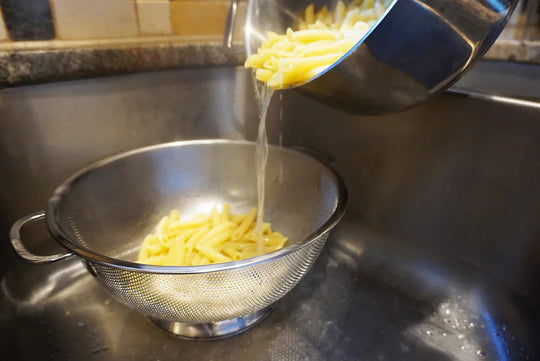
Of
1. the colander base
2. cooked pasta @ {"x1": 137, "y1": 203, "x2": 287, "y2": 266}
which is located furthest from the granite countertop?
the colander base

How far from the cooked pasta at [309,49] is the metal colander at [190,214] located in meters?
0.18

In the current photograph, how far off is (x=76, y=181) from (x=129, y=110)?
0.18 meters

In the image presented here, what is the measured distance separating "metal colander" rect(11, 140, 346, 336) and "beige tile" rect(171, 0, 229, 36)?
0.26 metres

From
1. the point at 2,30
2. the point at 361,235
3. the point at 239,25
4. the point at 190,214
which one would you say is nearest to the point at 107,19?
the point at 2,30

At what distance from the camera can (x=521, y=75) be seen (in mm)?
646

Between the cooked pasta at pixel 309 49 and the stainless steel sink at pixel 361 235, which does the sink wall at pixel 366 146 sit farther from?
the cooked pasta at pixel 309 49

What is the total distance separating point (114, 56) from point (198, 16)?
23cm

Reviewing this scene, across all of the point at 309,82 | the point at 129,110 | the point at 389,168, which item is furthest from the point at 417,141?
the point at 129,110

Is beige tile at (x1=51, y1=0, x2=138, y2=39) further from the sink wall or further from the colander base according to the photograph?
the colander base

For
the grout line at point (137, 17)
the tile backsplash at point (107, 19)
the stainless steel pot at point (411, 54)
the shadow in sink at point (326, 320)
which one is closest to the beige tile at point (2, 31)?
the tile backsplash at point (107, 19)

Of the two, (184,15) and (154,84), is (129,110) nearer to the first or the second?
(154,84)

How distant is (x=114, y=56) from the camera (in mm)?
612

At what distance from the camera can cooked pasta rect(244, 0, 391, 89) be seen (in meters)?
0.44

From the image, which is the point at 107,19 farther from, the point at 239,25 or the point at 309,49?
the point at 309,49
